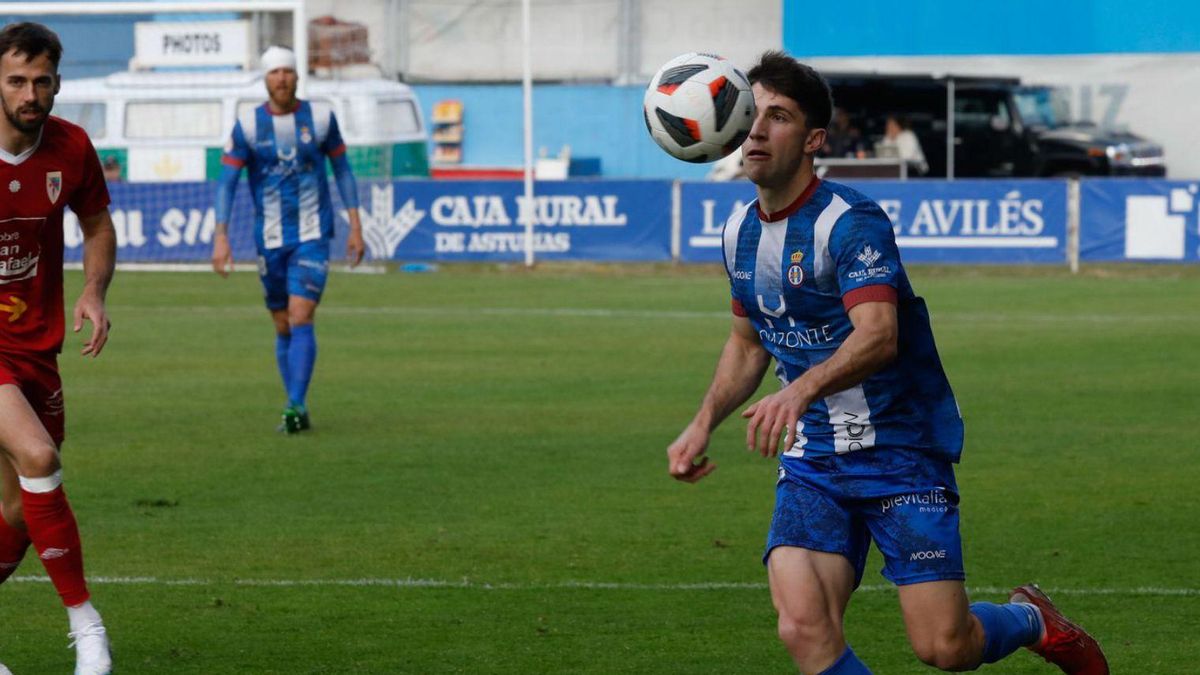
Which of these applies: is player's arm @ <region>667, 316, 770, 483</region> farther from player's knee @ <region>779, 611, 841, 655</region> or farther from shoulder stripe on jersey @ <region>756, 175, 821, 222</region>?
player's knee @ <region>779, 611, 841, 655</region>

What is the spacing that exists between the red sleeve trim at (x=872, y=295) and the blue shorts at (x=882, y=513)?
504 millimetres

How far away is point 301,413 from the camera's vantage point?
12.8 m

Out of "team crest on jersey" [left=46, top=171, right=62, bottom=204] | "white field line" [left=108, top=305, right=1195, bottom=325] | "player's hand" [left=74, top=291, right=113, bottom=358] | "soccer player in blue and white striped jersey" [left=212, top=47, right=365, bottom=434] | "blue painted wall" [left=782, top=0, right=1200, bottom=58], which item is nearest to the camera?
"team crest on jersey" [left=46, top=171, right=62, bottom=204]

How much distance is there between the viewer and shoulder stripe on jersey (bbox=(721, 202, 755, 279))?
568cm

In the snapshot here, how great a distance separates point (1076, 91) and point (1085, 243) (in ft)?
51.0

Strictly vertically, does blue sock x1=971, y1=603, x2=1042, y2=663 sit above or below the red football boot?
above

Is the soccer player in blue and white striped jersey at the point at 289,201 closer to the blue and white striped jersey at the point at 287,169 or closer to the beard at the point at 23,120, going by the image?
the blue and white striped jersey at the point at 287,169

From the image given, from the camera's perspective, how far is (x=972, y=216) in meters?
26.8

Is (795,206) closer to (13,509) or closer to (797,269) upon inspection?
(797,269)

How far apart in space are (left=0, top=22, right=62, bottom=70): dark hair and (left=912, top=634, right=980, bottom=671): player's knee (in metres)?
3.49

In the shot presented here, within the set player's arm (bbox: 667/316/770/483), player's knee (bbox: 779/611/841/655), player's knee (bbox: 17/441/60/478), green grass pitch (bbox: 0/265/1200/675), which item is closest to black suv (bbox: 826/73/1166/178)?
green grass pitch (bbox: 0/265/1200/675)

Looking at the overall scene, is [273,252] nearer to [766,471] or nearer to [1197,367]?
[766,471]

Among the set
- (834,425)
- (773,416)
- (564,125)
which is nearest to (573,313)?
(834,425)

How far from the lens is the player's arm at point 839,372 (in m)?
4.94
